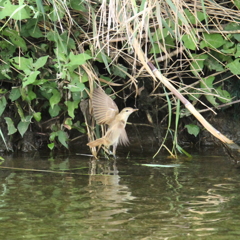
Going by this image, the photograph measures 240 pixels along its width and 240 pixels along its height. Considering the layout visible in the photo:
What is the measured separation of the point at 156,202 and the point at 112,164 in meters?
1.41

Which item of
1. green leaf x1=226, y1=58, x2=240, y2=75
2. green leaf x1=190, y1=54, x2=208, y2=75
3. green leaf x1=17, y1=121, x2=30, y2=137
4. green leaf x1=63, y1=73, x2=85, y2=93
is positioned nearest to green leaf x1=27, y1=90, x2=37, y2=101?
green leaf x1=17, y1=121, x2=30, y2=137

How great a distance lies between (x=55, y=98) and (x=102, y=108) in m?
0.39

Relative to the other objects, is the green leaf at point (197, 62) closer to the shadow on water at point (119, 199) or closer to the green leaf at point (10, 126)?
the shadow on water at point (119, 199)

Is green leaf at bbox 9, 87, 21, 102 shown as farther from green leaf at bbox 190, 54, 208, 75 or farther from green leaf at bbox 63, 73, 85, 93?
green leaf at bbox 190, 54, 208, 75

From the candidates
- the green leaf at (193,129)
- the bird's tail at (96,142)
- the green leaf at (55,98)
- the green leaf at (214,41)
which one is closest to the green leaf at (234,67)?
the green leaf at (214,41)

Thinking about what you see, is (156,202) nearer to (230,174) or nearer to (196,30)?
(230,174)

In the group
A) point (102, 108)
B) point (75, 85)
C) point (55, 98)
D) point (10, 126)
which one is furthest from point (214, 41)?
point (10, 126)

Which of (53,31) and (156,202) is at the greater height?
(53,31)

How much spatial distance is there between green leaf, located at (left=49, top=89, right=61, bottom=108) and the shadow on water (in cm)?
50

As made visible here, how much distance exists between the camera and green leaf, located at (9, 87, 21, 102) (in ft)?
14.7

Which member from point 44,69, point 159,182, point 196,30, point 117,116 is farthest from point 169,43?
point 159,182

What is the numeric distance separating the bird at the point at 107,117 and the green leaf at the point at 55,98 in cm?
28

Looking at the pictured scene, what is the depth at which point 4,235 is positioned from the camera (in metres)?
2.52

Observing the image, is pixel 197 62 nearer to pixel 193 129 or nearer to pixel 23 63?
pixel 193 129
